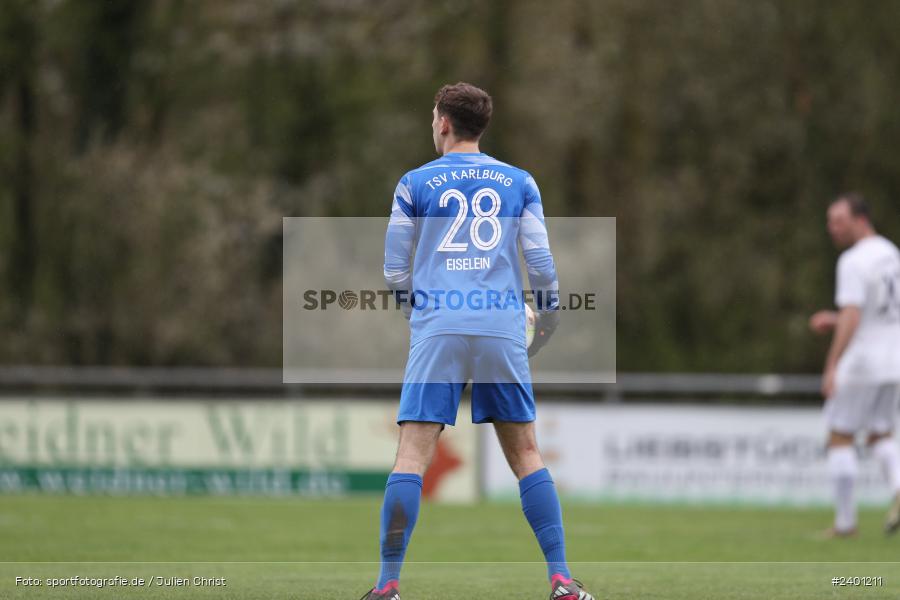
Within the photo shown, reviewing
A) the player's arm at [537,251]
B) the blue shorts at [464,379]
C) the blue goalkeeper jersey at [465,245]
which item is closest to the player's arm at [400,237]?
the blue goalkeeper jersey at [465,245]

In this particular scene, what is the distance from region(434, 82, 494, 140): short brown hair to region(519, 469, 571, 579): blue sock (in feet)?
5.41

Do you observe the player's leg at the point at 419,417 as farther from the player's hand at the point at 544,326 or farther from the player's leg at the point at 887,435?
the player's leg at the point at 887,435

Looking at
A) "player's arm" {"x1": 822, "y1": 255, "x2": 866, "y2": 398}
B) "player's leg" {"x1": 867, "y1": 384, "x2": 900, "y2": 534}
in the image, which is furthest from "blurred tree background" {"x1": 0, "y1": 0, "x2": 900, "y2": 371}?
"player's arm" {"x1": 822, "y1": 255, "x2": 866, "y2": 398}

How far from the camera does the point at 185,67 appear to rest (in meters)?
23.9

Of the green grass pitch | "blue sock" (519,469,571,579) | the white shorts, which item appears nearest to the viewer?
"blue sock" (519,469,571,579)

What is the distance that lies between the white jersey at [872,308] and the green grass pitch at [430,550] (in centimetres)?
139

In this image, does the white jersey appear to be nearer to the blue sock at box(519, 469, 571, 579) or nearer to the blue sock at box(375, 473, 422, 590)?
the blue sock at box(519, 469, 571, 579)

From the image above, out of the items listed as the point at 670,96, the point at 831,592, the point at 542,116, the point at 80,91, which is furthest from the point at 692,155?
the point at 831,592

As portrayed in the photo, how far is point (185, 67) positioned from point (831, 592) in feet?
61.2

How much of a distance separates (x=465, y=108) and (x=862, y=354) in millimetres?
6385

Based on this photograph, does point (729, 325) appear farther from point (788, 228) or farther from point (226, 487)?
point (226, 487)

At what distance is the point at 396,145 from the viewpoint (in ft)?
82.9

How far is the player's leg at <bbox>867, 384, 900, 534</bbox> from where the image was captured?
11.7m

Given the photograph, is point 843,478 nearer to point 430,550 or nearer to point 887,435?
point 887,435
